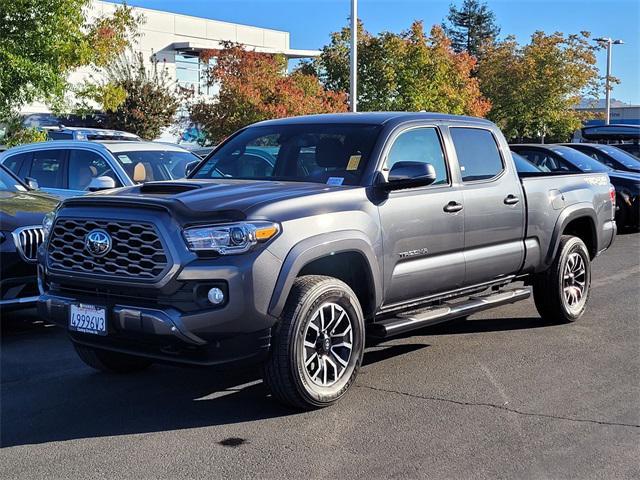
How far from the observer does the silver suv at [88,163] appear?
9.95 meters

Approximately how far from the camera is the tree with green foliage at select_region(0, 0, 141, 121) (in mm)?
14383

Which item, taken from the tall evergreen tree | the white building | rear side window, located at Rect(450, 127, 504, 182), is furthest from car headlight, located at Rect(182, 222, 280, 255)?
the tall evergreen tree

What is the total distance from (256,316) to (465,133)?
9.91 feet

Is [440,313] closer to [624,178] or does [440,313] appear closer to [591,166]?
[591,166]

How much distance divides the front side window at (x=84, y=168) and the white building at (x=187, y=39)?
25187mm

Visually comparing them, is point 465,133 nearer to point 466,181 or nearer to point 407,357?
point 466,181

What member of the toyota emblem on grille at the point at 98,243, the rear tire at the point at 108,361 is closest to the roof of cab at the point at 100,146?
the rear tire at the point at 108,361

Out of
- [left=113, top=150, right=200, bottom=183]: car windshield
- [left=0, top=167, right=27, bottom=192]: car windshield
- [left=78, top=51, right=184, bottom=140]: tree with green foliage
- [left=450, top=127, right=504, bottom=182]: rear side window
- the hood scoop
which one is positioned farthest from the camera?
[left=78, top=51, right=184, bottom=140]: tree with green foliage

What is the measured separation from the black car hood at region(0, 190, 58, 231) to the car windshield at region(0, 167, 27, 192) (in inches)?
6.6

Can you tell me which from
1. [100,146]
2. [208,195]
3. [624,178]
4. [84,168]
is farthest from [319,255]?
[624,178]

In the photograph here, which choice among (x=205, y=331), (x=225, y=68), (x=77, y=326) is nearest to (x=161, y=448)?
(x=205, y=331)

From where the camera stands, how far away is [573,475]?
163 inches

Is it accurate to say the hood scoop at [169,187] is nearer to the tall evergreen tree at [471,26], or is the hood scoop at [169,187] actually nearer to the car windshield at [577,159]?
the car windshield at [577,159]

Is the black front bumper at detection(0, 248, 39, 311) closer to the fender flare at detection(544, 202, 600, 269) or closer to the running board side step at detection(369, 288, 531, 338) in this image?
the running board side step at detection(369, 288, 531, 338)
